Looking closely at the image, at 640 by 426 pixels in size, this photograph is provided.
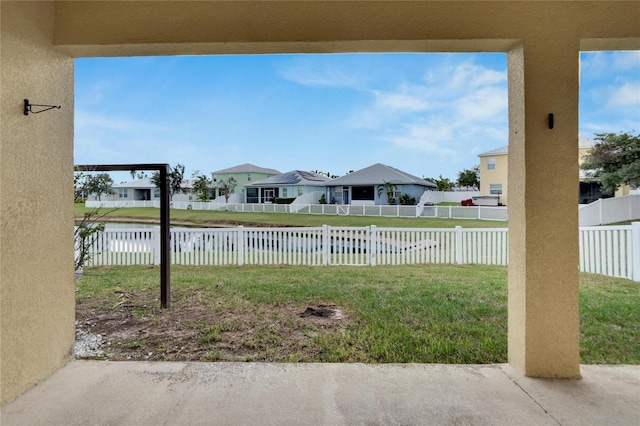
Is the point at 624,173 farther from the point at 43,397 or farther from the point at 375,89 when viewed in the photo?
the point at 43,397

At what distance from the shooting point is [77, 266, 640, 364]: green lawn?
2410 millimetres

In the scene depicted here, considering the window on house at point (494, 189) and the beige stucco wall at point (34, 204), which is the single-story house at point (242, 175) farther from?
the beige stucco wall at point (34, 204)

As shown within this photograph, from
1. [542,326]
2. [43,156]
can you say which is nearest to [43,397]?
[43,156]

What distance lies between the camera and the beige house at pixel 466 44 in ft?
6.33

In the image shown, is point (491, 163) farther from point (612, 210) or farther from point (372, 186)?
point (372, 186)

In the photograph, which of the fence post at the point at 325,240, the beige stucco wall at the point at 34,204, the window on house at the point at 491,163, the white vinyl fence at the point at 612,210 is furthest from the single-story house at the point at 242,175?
the white vinyl fence at the point at 612,210

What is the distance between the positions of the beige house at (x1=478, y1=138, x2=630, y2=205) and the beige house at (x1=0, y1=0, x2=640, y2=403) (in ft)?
4.61

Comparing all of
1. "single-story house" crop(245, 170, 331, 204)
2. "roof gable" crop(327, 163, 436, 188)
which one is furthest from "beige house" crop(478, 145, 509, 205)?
"single-story house" crop(245, 170, 331, 204)

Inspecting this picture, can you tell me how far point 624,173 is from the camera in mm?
4266

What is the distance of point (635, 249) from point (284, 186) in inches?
273

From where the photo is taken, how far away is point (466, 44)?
6.79 feet

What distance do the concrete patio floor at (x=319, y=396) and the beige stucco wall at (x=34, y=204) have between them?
9.2 inches

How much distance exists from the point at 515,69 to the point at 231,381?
9.30ft

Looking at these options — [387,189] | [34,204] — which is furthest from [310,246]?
[34,204]
